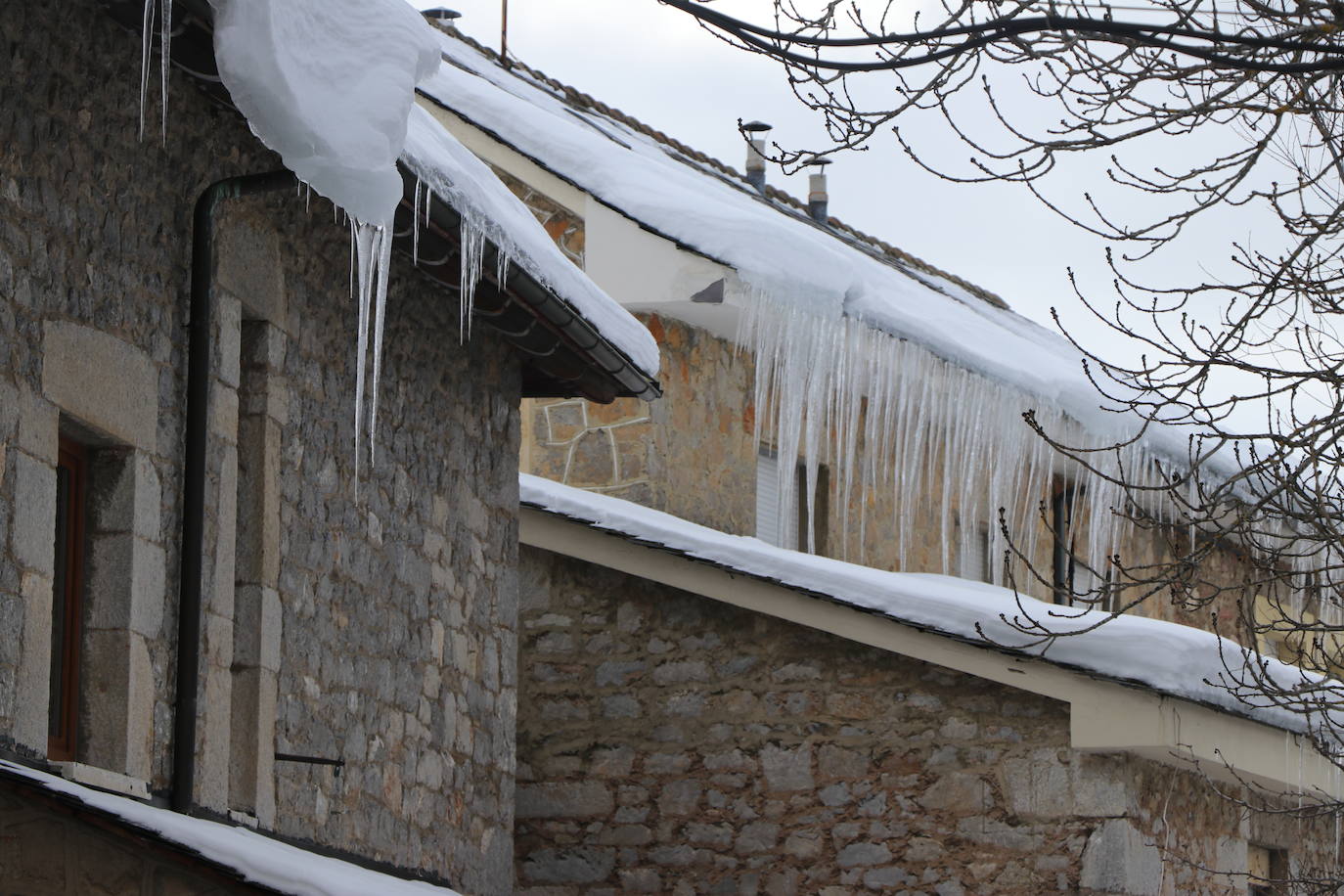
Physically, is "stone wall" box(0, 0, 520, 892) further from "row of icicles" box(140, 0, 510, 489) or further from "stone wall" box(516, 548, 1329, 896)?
"stone wall" box(516, 548, 1329, 896)

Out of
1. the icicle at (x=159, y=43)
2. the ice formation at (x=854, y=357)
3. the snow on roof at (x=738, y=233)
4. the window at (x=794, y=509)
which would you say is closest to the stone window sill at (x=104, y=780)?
the icicle at (x=159, y=43)

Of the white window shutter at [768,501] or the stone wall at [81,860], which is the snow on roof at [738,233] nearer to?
the white window shutter at [768,501]

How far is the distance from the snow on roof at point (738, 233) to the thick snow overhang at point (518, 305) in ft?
5.42

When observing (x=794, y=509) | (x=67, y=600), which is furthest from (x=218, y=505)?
(x=794, y=509)

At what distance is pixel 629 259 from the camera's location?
957cm

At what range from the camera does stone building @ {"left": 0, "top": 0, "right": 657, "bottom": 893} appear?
438 centimetres

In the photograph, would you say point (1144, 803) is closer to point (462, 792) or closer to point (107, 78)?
point (462, 792)

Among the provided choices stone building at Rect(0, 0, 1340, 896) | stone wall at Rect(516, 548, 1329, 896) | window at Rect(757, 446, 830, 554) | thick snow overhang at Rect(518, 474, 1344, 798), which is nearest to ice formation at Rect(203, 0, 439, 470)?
stone building at Rect(0, 0, 1340, 896)

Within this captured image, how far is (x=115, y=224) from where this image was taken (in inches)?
191

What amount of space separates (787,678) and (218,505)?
3467mm

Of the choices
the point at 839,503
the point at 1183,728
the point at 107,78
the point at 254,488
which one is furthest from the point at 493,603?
the point at 839,503

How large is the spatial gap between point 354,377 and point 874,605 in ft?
8.41

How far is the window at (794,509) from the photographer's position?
10.7 metres

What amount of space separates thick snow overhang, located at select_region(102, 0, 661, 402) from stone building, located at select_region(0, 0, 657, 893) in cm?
2
